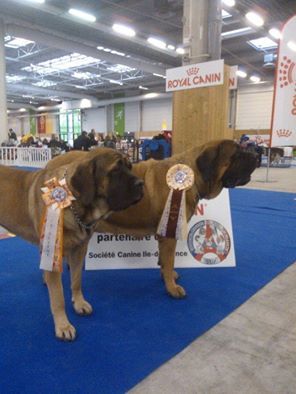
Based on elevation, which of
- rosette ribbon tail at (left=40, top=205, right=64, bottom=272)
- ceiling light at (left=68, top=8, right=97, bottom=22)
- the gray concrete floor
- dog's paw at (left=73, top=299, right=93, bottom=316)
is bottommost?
the gray concrete floor

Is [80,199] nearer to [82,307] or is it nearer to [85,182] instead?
[85,182]

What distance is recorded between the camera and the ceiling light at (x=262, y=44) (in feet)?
46.6

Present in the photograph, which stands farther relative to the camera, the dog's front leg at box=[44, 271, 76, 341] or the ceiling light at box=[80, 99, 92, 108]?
the ceiling light at box=[80, 99, 92, 108]

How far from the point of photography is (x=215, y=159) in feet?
7.18

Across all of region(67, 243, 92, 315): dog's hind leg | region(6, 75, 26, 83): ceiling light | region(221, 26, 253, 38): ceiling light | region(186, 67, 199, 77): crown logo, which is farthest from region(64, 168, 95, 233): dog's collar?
region(6, 75, 26, 83): ceiling light

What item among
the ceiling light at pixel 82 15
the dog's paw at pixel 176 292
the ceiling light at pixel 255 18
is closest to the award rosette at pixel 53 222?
the dog's paw at pixel 176 292

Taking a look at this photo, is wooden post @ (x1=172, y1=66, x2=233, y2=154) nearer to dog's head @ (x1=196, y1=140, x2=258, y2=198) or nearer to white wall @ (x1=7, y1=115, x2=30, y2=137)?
dog's head @ (x1=196, y1=140, x2=258, y2=198)

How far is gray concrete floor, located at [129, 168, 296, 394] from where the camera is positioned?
1413mm

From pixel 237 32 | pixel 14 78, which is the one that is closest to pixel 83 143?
pixel 237 32

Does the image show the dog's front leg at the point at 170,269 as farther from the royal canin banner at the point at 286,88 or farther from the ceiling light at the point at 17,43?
the ceiling light at the point at 17,43

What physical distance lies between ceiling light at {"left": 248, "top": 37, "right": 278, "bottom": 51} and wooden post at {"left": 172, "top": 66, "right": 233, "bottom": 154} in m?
10.7

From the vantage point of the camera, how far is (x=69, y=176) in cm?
173

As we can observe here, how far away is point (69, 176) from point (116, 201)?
0.29m

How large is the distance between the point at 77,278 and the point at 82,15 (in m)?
10.8
